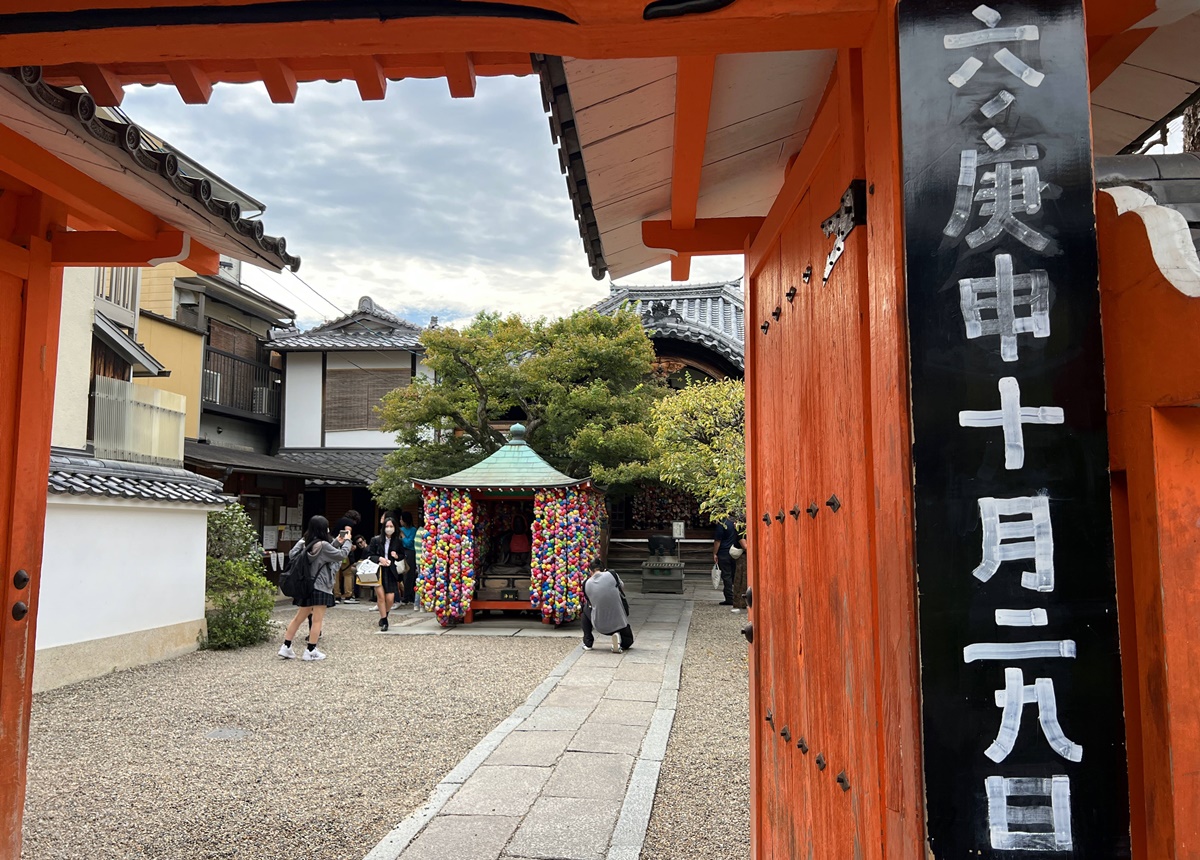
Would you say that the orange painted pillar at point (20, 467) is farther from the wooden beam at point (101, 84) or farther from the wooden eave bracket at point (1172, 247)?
the wooden eave bracket at point (1172, 247)

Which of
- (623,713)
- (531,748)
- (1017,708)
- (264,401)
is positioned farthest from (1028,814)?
(264,401)

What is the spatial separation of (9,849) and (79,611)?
588 centimetres

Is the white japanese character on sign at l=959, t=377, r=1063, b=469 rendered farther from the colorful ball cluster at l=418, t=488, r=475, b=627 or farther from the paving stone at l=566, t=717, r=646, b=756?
the colorful ball cluster at l=418, t=488, r=475, b=627

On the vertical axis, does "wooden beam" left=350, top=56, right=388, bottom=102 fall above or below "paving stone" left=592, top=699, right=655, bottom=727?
above

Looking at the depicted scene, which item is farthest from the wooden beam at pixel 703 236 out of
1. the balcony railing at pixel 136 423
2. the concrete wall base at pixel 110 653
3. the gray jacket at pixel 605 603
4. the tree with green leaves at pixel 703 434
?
the balcony railing at pixel 136 423

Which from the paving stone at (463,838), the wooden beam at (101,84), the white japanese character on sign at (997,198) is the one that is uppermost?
the wooden beam at (101,84)

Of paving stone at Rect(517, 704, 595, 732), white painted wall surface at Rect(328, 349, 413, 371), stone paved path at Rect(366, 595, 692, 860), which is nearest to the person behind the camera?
stone paved path at Rect(366, 595, 692, 860)

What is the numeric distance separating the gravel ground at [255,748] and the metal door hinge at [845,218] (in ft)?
12.3

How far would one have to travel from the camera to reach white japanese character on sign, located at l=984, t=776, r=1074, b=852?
1.36 meters

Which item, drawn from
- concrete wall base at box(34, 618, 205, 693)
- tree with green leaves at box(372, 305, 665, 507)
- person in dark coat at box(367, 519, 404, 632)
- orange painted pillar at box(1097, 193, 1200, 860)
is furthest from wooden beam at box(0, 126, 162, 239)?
tree with green leaves at box(372, 305, 665, 507)

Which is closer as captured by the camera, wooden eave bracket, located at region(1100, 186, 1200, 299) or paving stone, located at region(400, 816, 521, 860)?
wooden eave bracket, located at region(1100, 186, 1200, 299)

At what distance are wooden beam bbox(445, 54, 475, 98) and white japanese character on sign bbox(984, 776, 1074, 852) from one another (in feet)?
9.67

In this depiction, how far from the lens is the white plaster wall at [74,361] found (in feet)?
31.7

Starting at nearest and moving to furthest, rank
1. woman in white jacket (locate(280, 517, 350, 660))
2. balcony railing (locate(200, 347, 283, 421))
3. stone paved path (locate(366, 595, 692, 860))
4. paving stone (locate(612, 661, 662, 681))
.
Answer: stone paved path (locate(366, 595, 692, 860))
paving stone (locate(612, 661, 662, 681))
woman in white jacket (locate(280, 517, 350, 660))
balcony railing (locate(200, 347, 283, 421))
